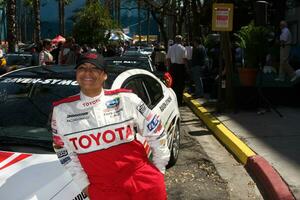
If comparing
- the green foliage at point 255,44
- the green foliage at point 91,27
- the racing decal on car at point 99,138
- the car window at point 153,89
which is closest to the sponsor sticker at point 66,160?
the racing decal on car at point 99,138

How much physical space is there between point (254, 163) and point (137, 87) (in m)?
2.17

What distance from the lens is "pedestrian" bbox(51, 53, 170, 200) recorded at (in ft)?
10.2

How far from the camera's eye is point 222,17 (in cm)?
1127

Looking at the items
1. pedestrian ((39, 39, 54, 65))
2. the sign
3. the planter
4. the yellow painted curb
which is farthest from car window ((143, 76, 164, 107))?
pedestrian ((39, 39, 54, 65))

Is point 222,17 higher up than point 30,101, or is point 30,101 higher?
point 222,17

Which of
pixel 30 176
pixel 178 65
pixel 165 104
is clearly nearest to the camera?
pixel 30 176

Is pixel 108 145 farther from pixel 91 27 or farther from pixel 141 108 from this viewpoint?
pixel 91 27

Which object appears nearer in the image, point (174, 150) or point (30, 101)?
point (30, 101)

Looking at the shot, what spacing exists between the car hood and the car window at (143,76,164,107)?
7.53ft

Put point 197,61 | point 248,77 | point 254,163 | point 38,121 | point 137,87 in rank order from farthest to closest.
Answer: point 197,61
point 248,77
point 254,163
point 137,87
point 38,121

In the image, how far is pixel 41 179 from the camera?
3.43 m

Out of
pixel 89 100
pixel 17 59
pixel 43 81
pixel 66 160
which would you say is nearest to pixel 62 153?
pixel 66 160

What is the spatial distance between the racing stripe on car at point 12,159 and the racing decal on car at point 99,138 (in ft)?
2.34

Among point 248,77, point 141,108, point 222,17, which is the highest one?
point 222,17
